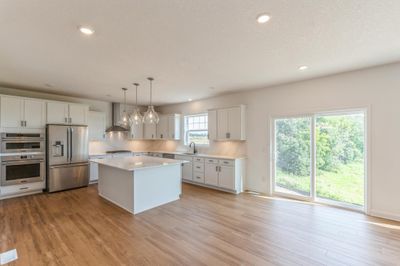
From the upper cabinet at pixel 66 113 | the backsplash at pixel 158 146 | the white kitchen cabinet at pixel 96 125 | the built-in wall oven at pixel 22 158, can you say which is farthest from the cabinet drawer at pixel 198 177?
the built-in wall oven at pixel 22 158

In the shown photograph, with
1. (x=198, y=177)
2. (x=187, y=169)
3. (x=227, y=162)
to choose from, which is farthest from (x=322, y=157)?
(x=187, y=169)

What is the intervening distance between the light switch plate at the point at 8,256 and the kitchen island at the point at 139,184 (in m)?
1.65

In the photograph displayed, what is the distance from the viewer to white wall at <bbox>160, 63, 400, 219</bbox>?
333 cm

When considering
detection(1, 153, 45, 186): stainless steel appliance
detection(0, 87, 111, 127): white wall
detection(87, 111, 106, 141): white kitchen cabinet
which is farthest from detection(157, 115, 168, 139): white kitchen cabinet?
detection(1, 153, 45, 186): stainless steel appliance

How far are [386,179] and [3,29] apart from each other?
6.05 metres

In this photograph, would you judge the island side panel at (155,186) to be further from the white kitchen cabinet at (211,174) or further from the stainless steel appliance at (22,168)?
the stainless steel appliance at (22,168)

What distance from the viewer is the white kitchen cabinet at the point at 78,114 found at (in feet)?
17.9

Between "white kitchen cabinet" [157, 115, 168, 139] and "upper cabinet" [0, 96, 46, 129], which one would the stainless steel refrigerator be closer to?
"upper cabinet" [0, 96, 46, 129]

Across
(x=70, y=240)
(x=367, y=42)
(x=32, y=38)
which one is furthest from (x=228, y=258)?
(x=32, y=38)

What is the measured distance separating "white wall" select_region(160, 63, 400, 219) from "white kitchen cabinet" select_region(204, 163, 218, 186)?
1114mm

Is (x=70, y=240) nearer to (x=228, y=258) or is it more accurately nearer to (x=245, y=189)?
(x=228, y=258)

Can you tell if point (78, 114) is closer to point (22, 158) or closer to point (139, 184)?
point (22, 158)

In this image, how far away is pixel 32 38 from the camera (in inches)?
95.6

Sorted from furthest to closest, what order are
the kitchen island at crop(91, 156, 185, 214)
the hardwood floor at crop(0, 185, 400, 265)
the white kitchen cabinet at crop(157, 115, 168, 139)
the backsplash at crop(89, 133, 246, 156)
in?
the white kitchen cabinet at crop(157, 115, 168, 139) → the backsplash at crop(89, 133, 246, 156) → the kitchen island at crop(91, 156, 185, 214) → the hardwood floor at crop(0, 185, 400, 265)
